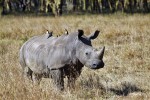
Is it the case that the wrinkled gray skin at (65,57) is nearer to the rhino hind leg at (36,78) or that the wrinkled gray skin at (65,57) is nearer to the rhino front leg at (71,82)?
the rhino front leg at (71,82)

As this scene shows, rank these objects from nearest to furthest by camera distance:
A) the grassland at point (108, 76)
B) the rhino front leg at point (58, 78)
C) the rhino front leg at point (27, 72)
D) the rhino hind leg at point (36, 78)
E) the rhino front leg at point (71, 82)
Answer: the grassland at point (108, 76) → the rhino front leg at point (58, 78) → the rhino front leg at point (71, 82) → the rhino hind leg at point (36, 78) → the rhino front leg at point (27, 72)

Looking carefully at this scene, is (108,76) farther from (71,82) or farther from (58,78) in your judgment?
(58,78)

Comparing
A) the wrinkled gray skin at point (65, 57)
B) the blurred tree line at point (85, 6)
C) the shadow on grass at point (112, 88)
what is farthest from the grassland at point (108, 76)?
the blurred tree line at point (85, 6)

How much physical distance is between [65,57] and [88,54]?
1.30 ft

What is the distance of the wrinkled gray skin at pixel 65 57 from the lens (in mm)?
5715

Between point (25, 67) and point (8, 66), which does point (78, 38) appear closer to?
point (25, 67)

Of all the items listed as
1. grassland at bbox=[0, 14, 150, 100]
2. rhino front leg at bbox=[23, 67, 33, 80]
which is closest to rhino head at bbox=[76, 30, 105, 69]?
grassland at bbox=[0, 14, 150, 100]

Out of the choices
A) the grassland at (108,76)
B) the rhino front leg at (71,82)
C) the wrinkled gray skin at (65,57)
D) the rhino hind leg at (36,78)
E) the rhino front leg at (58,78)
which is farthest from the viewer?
the rhino hind leg at (36,78)

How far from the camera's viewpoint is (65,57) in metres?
5.92

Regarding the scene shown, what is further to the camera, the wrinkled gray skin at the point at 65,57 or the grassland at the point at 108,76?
the wrinkled gray skin at the point at 65,57

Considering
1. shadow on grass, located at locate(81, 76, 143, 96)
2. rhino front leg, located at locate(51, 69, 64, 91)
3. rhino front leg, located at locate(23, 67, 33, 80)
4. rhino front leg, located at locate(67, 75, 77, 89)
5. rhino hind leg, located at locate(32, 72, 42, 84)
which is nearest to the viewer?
rhino front leg, located at locate(51, 69, 64, 91)

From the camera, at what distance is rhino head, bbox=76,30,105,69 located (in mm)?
5566

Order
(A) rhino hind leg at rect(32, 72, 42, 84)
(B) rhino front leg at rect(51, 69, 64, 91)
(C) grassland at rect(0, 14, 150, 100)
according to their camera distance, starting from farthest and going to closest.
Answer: (A) rhino hind leg at rect(32, 72, 42, 84), (B) rhino front leg at rect(51, 69, 64, 91), (C) grassland at rect(0, 14, 150, 100)

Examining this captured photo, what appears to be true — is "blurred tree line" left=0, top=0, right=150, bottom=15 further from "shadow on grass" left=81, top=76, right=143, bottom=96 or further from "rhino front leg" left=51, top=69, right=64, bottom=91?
"rhino front leg" left=51, top=69, right=64, bottom=91
